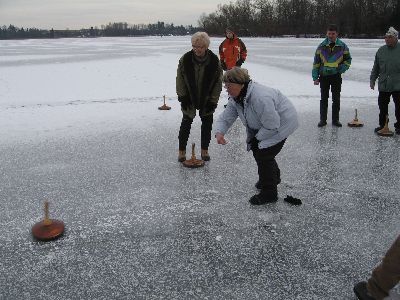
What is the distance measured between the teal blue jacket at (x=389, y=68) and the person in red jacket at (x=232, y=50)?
9.90ft

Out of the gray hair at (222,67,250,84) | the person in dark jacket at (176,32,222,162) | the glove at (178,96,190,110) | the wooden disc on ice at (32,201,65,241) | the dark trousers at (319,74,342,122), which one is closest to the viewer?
the wooden disc on ice at (32,201,65,241)

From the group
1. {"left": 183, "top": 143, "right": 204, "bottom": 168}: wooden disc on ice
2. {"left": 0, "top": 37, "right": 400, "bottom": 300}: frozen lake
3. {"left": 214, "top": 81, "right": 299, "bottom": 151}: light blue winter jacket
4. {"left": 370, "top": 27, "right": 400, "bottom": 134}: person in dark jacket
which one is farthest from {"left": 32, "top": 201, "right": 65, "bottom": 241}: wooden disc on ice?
{"left": 370, "top": 27, "right": 400, "bottom": 134}: person in dark jacket

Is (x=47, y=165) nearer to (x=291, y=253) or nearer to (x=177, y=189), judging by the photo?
(x=177, y=189)

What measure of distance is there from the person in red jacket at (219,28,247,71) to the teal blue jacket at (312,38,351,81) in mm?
2125

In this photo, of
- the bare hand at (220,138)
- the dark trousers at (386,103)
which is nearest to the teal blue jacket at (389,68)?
the dark trousers at (386,103)

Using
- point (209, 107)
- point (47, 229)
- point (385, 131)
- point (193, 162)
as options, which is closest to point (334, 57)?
point (385, 131)

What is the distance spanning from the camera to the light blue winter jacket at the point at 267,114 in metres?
3.58

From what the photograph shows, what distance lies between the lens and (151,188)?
4598 mm

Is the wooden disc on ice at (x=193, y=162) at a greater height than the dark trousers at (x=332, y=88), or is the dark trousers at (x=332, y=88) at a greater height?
the dark trousers at (x=332, y=88)

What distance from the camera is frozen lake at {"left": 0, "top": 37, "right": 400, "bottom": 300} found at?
2828 millimetres

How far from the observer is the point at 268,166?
400 centimetres

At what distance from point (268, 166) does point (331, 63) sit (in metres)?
3.73

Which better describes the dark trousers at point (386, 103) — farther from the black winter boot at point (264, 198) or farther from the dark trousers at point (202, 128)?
the black winter boot at point (264, 198)

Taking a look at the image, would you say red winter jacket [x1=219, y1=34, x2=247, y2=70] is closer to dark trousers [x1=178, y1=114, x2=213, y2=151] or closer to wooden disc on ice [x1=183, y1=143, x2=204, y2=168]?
dark trousers [x1=178, y1=114, x2=213, y2=151]
